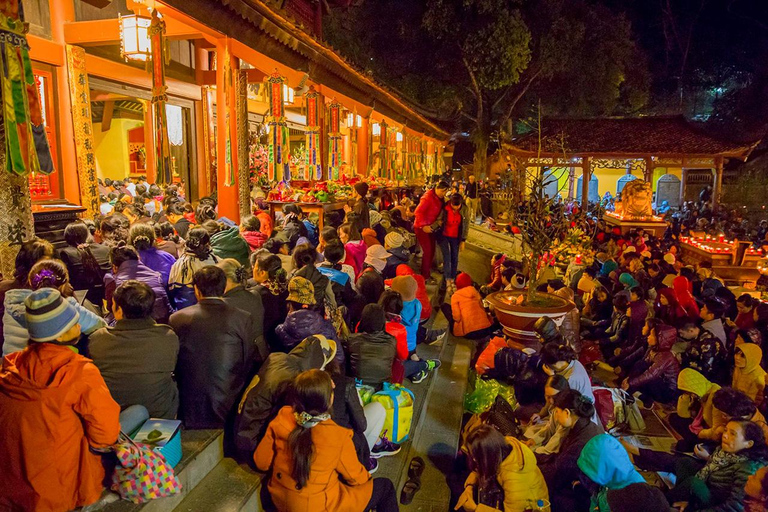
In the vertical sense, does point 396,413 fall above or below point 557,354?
below

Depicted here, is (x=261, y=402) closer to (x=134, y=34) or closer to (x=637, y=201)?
(x=134, y=34)

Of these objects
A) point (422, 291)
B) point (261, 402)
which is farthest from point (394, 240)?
point (261, 402)

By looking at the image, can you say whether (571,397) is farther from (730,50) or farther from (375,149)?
(730,50)

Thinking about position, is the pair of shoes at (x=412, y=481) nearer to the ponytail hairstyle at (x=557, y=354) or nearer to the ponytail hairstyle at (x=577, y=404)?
the ponytail hairstyle at (x=577, y=404)

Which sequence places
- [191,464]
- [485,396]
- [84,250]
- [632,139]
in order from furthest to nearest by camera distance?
1. [632,139]
2. [485,396]
3. [84,250]
4. [191,464]

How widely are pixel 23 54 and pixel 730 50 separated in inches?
1383

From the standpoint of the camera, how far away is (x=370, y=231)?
7.74 meters

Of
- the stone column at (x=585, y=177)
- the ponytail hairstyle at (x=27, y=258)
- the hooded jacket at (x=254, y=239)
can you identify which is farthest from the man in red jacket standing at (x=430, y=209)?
the stone column at (x=585, y=177)

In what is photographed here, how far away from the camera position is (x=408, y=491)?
4.15 metres

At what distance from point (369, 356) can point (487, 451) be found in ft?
4.26

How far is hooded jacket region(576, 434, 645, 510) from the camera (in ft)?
11.6

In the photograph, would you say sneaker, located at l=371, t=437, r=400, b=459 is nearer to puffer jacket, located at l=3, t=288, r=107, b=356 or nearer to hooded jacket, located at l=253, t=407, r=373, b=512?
hooded jacket, located at l=253, t=407, r=373, b=512

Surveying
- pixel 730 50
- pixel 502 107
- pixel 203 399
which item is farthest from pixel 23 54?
pixel 730 50

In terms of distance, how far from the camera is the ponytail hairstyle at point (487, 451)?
364 cm
